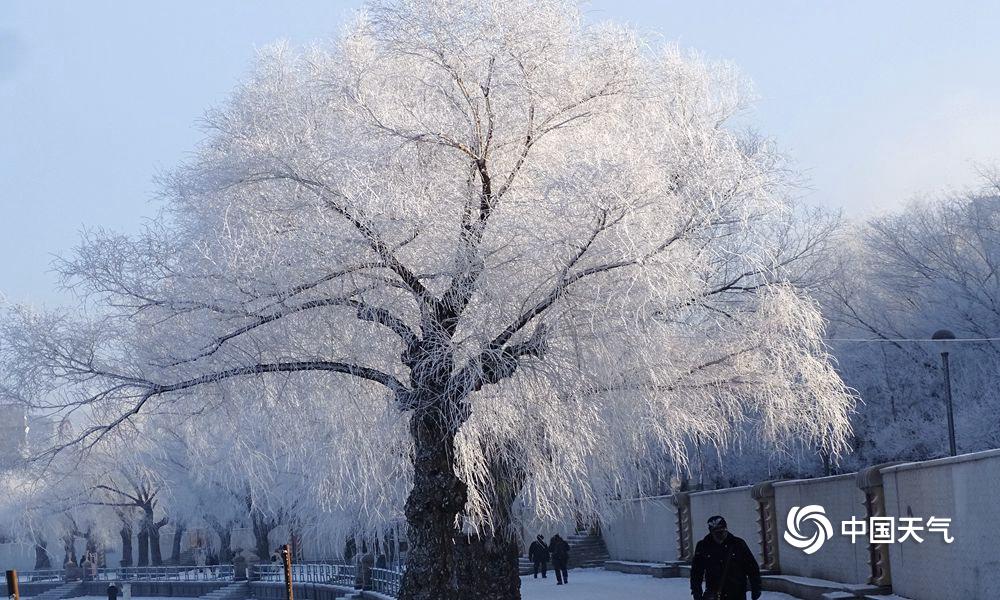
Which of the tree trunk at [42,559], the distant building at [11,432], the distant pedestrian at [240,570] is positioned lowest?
the tree trunk at [42,559]

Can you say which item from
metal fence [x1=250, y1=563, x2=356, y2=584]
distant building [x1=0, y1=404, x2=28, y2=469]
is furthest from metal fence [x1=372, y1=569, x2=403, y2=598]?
distant building [x1=0, y1=404, x2=28, y2=469]

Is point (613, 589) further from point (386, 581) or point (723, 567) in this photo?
point (723, 567)

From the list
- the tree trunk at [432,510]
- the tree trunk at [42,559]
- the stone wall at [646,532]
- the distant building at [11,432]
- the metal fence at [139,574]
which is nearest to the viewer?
the tree trunk at [432,510]

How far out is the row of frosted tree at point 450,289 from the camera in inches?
541

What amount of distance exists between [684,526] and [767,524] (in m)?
7.52

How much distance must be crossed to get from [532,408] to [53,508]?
5068cm

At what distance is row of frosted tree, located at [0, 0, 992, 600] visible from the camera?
45.1 feet

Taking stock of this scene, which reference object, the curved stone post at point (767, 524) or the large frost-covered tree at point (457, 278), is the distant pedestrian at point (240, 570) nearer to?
the curved stone post at point (767, 524)

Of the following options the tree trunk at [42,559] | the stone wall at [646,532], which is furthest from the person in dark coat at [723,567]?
the tree trunk at [42,559]

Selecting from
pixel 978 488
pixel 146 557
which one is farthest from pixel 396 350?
pixel 146 557

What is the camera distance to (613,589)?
92.4 ft

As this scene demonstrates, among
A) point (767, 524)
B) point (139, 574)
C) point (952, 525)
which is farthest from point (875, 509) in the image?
point (139, 574)

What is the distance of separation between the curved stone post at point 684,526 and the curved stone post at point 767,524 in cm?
679

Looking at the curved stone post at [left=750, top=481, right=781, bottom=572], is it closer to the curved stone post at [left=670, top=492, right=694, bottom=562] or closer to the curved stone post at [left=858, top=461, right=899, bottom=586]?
the curved stone post at [left=858, top=461, right=899, bottom=586]
